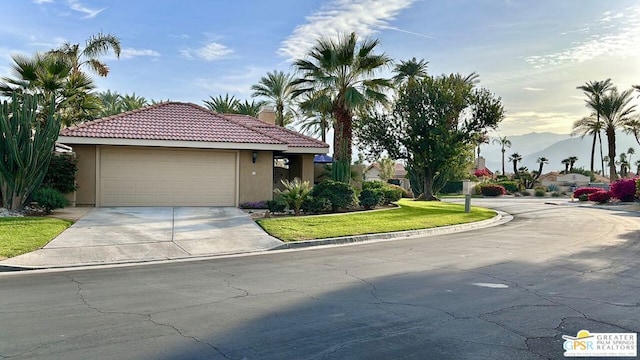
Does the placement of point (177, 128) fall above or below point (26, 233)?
above

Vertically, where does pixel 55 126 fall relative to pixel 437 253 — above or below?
above

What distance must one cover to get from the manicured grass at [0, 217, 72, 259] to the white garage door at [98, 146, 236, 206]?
4.60 m

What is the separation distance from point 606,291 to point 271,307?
17.3ft

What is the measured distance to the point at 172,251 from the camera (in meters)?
11.2

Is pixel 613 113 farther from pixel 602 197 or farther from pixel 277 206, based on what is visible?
pixel 277 206

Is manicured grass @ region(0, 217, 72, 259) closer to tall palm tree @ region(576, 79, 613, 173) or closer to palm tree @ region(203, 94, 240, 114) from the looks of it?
palm tree @ region(203, 94, 240, 114)

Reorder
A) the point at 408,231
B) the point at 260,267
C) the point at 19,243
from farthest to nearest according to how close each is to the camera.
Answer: the point at 408,231
the point at 19,243
the point at 260,267

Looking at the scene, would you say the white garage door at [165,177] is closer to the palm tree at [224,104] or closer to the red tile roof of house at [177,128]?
the red tile roof of house at [177,128]

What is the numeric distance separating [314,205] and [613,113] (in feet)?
137

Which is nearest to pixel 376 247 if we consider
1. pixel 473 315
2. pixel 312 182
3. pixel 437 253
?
pixel 437 253

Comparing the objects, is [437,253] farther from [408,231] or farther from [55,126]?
[55,126]

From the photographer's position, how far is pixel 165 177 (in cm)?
1906

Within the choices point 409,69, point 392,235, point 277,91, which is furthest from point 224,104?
point 392,235

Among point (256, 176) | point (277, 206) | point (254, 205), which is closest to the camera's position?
point (277, 206)
